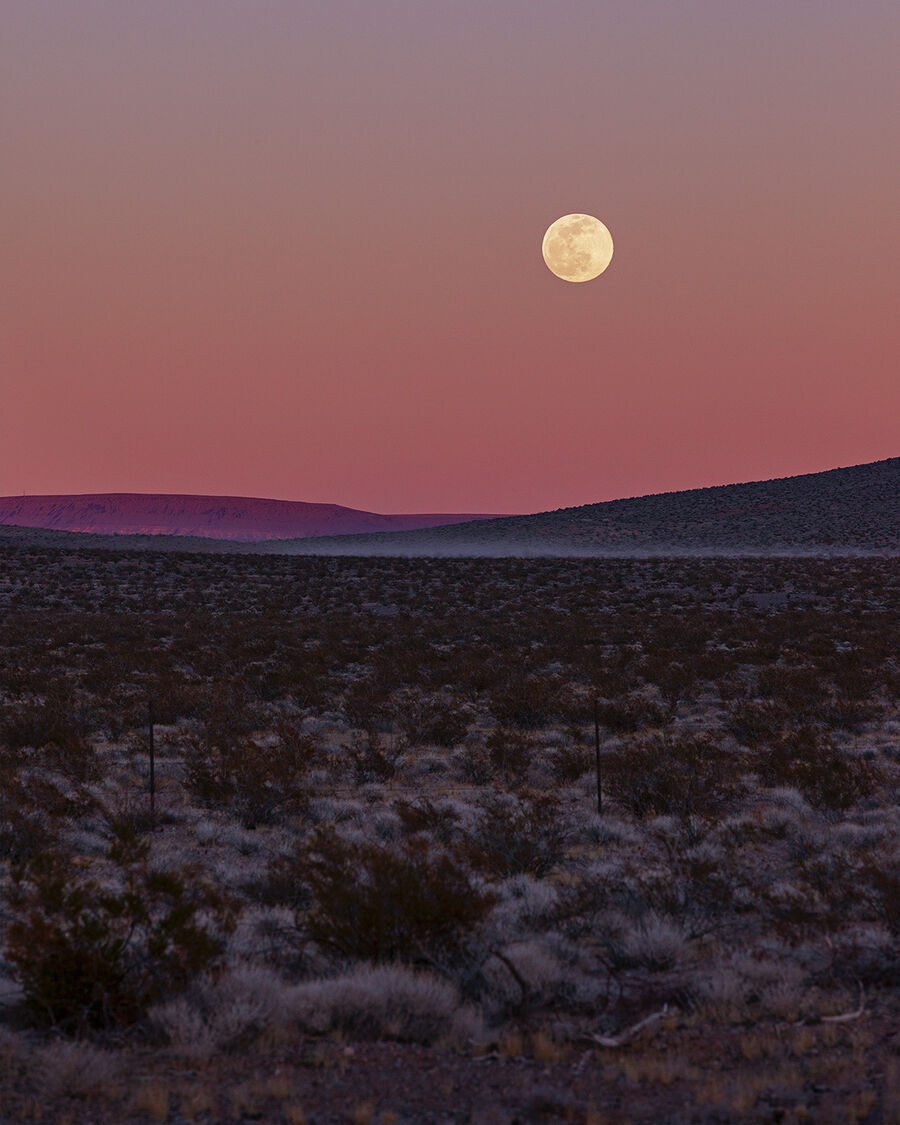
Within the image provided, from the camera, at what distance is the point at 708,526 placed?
97750mm

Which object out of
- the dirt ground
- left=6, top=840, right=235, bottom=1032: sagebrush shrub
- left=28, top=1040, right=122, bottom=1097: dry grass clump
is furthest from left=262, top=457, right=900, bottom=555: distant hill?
left=28, top=1040, right=122, bottom=1097: dry grass clump

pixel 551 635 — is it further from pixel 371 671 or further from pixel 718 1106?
pixel 718 1106

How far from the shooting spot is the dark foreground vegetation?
4.80 meters

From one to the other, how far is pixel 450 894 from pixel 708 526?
95392 mm

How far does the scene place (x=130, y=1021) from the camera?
5367 mm

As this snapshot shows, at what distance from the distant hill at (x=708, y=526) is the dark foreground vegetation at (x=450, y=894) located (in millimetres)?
67395

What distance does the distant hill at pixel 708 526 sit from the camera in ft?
282

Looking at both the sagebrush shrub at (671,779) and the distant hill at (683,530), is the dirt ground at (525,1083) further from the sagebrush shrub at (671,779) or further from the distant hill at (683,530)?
the distant hill at (683,530)

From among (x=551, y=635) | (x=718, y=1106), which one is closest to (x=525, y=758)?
(x=718, y=1106)

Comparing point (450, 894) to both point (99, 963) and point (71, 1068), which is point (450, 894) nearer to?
point (99, 963)

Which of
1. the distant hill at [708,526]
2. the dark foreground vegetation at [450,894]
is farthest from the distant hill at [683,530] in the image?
the dark foreground vegetation at [450,894]

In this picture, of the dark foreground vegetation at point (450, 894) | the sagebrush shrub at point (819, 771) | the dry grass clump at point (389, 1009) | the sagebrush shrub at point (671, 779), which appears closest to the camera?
the dark foreground vegetation at point (450, 894)

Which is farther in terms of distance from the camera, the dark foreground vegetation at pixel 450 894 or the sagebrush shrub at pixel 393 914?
the sagebrush shrub at pixel 393 914

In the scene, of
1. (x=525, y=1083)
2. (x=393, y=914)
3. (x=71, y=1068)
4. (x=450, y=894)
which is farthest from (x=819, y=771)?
(x=71, y=1068)
